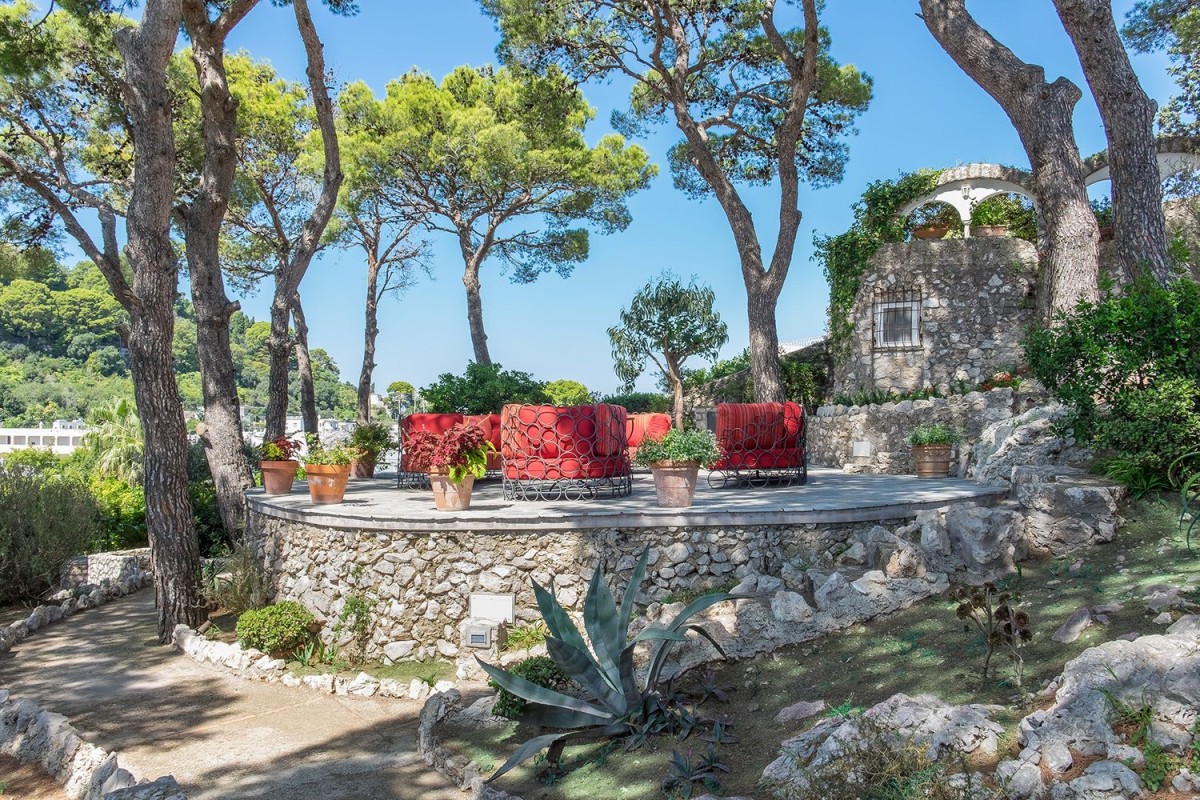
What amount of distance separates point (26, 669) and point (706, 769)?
6619 millimetres

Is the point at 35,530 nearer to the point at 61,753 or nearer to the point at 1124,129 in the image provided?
the point at 61,753

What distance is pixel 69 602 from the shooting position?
925 centimetres

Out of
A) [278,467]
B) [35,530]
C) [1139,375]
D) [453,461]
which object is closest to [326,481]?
[453,461]

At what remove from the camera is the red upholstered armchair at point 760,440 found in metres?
9.03

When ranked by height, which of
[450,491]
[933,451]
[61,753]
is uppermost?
[933,451]

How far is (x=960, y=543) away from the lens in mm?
5309

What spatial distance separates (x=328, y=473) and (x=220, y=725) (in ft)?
9.46

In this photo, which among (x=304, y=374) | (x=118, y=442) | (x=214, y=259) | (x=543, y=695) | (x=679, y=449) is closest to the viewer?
(x=543, y=695)

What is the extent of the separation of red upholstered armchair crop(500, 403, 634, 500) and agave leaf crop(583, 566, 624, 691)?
11.3 ft

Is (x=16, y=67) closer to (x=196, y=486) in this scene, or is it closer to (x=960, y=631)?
(x=196, y=486)

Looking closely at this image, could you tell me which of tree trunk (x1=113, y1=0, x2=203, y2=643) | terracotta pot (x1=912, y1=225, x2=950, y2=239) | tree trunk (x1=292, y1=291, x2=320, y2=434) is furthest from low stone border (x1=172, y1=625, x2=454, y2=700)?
terracotta pot (x1=912, y1=225, x2=950, y2=239)

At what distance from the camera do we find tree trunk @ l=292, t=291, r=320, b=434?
682 inches

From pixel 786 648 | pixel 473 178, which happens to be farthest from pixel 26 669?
pixel 473 178

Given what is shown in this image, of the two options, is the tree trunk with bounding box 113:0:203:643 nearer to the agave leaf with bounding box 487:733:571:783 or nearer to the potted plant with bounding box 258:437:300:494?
the potted plant with bounding box 258:437:300:494
